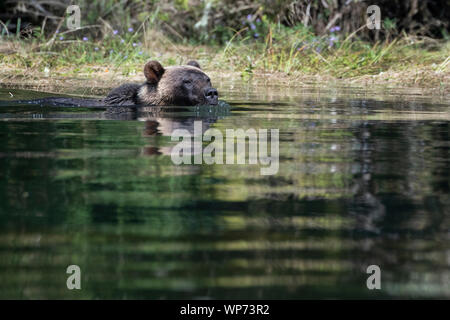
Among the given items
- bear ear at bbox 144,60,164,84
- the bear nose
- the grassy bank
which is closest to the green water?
the bear nose

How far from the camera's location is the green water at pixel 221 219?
8.20ft

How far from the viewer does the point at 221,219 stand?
3.23 meters

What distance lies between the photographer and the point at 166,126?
689 centimetres

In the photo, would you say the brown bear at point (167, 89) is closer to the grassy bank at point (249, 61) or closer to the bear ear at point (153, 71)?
the bear ear at point (153, 71)

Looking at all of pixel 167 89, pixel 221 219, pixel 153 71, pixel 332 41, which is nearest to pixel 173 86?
pixel 167 89

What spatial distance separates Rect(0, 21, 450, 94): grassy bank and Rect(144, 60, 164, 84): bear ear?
11.1ft

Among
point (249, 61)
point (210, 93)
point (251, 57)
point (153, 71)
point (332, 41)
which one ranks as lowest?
point (210, 93)

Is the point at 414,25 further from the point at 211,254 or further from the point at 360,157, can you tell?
the point at 211,254

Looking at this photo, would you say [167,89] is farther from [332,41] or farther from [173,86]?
[332,41]

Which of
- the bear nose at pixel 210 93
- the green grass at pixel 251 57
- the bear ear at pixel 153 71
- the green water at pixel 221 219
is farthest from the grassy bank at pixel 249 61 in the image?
the green water at pixel 221 219

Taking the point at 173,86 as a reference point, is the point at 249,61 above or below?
above

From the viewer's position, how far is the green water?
2.50 meters

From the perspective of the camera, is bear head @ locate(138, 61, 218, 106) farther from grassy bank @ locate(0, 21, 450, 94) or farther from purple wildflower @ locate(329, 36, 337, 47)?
purple wildflower @ locate(329, 36, 337, 47)

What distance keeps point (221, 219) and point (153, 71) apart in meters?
6.49
